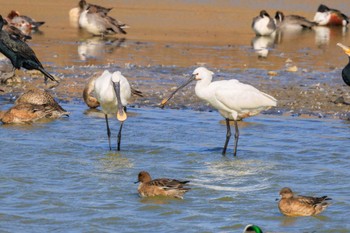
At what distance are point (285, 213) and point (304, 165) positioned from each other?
7.21 feet

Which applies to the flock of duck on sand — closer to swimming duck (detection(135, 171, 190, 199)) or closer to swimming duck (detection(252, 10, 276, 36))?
swimming duck (detection(135, 171, 190, 199))

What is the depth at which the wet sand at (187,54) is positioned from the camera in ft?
47.3

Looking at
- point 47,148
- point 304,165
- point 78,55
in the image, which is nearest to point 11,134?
point 47,148

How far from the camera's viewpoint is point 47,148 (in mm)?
10500

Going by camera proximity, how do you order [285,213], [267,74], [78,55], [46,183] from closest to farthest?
1. [285,213]
2. [46,183]
3. [267,74]
4. [78,55]

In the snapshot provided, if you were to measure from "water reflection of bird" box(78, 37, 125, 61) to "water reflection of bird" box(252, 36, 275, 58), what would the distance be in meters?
3.06

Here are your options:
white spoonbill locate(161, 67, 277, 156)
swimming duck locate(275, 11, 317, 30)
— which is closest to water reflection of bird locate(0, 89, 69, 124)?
white spoonbill locate(161, 67, 277, 156)

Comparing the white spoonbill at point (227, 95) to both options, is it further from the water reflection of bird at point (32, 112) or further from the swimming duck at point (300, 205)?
the swimming duck at point (300, 205)

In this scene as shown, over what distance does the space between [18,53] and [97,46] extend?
238 inches

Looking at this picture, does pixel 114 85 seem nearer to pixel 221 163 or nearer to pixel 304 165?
pixel 221 163

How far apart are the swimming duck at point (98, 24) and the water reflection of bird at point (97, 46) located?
14.0 inches

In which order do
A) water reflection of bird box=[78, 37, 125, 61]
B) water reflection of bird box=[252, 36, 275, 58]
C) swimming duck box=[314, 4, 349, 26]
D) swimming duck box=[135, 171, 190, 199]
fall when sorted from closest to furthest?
swimming duck box=[135, 171, 190, 199] → water reflection of bird box=[78, 37, 125, 61] → water reflection of bird box=[252, 36, 275, 58] → swimming duck box=[314, 4, 349, 26]

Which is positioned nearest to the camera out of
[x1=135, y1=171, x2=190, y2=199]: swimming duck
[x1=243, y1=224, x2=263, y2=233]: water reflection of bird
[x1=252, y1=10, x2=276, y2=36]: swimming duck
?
[x1=243, y1=224, x2=263, y2=233]: water reflection of bird

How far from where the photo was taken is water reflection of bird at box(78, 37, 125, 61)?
734 inches
